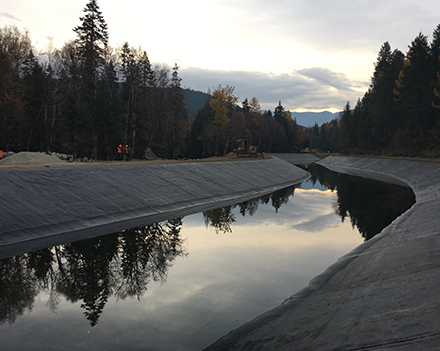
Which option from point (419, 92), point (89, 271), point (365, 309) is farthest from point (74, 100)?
point (419, 92)

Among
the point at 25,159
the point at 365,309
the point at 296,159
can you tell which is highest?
the point at 25,159

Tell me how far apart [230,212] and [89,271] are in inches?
621

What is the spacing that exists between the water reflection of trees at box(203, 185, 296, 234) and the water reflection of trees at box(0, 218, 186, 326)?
4892 mm

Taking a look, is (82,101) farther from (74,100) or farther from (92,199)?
(92,199)

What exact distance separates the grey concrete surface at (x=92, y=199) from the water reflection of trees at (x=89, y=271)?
161cm

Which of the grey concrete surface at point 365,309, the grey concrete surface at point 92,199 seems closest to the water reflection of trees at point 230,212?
the grey concrete surface at point 92,199

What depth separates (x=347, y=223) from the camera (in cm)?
2539

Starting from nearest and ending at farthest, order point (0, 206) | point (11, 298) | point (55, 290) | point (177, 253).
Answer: point (11, 298) → point (55, 290) → point (177, 253) → point (0, 206)

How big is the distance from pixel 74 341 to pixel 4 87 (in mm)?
39313

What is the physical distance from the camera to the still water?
29.3 ft


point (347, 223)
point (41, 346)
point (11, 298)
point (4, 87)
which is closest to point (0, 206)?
point (11, 298)

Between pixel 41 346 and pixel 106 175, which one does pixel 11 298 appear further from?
pixel 106 175

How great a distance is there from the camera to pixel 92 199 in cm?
2294

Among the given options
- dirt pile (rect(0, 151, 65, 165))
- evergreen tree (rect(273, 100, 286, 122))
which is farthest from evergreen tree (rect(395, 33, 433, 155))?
evergreen tree (rect(273, 100, 286, 122))
